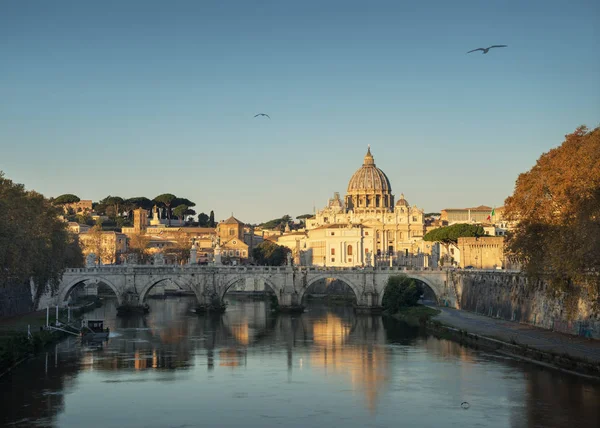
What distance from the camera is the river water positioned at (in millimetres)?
29734

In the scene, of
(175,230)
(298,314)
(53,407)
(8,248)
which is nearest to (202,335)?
(8,248)

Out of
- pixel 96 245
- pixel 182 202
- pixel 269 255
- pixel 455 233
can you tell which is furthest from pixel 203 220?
pixel 455 233

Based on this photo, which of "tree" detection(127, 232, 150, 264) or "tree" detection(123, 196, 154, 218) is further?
"tree" detection(123, 196, 154, 218)

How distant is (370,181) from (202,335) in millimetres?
106134

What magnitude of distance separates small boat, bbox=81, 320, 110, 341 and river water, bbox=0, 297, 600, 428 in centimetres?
74

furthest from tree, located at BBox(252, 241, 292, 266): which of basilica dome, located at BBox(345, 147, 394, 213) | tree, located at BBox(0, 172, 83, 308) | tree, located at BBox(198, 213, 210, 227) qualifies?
tree, located at BBox(0, 172, 83, 308)

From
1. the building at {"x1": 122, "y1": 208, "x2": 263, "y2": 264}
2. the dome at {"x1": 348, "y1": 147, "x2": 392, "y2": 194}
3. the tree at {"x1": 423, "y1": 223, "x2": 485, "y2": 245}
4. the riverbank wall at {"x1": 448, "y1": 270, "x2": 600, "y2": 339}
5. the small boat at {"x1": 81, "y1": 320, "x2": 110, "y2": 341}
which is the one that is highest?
the dome at {"x1": 348, "y1": 147, "x2": 392, "y2": 194}

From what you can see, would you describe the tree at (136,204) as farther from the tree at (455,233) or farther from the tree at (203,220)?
the tree at (455,233)

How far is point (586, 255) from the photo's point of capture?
118 ft

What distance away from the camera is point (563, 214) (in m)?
40.4

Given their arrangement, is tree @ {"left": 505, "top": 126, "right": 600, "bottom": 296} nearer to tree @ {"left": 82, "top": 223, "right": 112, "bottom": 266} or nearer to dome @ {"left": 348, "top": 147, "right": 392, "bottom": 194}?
tree @ {"left": 82, "top": 223, "right": 112, "bottom": 266}

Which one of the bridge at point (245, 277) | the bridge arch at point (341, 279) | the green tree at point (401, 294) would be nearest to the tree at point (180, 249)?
the bridge at point (245, 277)

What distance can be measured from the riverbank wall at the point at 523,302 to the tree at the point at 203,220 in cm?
11322

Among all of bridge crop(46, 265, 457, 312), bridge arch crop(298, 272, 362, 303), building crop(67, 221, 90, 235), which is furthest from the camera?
building crop(67, 221, 90, 235)
